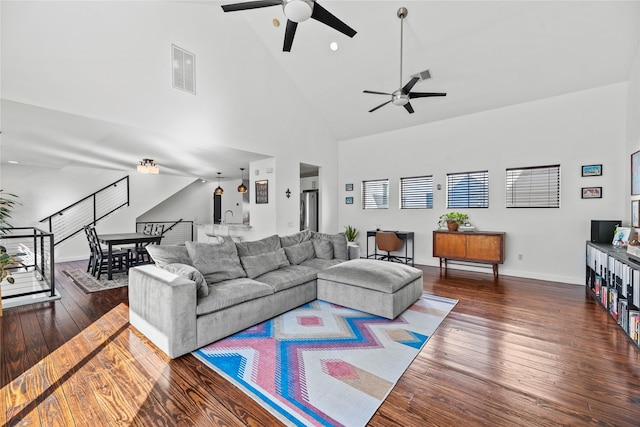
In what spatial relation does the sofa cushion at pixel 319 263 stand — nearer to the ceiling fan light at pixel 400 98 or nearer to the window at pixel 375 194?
the ceiling fan light at pixel 400 98

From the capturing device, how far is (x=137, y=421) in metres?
1.71

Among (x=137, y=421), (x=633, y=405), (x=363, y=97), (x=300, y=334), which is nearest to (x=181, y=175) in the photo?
(x=363, y=97)

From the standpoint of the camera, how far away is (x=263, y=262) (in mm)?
3750

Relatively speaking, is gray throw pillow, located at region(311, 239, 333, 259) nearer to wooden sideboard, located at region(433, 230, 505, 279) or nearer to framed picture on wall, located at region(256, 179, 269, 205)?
framed picture on wall, located at region(256, 179, 269, 205)

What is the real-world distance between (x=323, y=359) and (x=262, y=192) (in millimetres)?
4651

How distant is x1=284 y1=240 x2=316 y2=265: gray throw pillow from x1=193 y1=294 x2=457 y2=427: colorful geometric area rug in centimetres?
93

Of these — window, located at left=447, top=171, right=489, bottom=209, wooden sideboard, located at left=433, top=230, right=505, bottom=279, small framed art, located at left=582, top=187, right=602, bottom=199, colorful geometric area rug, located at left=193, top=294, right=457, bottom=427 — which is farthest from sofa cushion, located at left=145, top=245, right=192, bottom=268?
small framed art, located at left=582, top=187, right=602, bottom=199

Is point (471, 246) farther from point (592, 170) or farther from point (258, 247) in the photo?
point (258, 247)

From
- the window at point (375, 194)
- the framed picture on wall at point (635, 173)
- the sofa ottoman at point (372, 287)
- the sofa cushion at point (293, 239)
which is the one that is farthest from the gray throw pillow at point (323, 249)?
the framed picture on wall at point (635, 173)

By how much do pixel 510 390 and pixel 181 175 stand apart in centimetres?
948

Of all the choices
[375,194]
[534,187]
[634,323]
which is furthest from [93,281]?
[534,187]

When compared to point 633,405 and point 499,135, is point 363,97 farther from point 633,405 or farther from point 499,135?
point 633,405

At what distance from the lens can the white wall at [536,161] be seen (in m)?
4.67

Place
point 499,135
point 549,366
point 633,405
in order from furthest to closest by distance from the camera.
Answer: point 499,135 → point 549,366 → point 633,405
